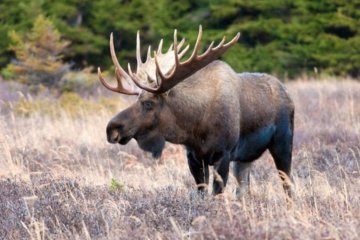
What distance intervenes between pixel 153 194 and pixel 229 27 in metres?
22.7

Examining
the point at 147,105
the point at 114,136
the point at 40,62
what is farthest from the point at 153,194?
the point at 40,62

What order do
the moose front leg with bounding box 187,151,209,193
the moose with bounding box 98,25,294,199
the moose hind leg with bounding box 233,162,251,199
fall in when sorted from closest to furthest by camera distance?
the moose with bounding box 98,25,294,199 → the moose front leg with bounding box 187,151,209,193 → the moose hind leg with bounding box 233,162,251,199

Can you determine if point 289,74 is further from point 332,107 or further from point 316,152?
point 316,152

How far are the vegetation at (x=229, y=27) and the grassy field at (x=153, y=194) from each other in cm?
1488

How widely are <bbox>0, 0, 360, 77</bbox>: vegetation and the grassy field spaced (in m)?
14.9

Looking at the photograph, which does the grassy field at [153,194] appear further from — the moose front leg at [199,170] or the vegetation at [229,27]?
the vegetation at [229,27]

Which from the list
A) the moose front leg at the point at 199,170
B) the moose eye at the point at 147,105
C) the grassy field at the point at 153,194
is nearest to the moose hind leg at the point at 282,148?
the grassy field at the point at 153,194

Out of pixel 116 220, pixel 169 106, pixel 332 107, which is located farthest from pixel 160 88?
pixel 332 107

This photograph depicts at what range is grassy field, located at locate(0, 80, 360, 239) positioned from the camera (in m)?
5.39

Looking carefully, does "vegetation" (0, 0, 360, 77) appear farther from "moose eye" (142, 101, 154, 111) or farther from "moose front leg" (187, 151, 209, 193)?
"moose eye" (142, 101, 154, 111)

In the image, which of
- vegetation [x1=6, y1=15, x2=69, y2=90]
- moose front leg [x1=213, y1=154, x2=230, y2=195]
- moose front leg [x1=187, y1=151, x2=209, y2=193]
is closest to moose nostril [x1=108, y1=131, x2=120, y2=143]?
moose front leg [x1=187, y1=151, x2=209, y2=193]

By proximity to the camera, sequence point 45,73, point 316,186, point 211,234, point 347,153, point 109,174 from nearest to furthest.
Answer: point 211,234 → point 316,186 → point 109,174 → point 347,153 → point 45,73

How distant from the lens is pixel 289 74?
28609 mm

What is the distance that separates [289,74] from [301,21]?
1942 millimetres
